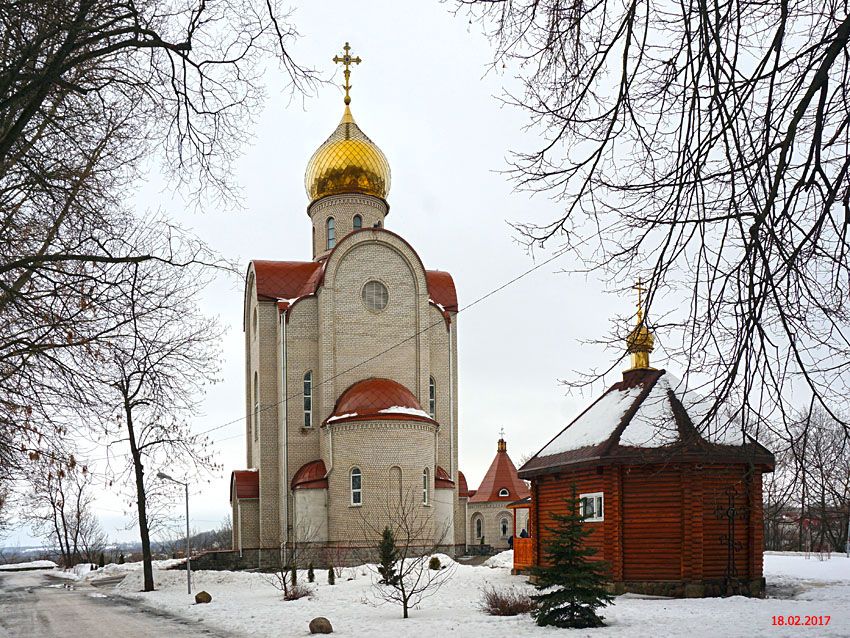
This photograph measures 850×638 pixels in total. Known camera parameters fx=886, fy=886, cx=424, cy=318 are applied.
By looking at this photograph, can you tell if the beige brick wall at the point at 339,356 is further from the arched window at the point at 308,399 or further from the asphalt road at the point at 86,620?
the asphalt road at the point at 86,620

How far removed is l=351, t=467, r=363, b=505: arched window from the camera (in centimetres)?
2952

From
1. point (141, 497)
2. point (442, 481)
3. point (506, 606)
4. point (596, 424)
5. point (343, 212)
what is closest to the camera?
point (506, 606)

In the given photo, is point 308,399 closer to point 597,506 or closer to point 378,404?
point 378,404

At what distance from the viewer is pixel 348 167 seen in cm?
3678

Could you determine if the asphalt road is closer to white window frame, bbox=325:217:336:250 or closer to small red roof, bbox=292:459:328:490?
small red roof, bbox=292:459:328:490

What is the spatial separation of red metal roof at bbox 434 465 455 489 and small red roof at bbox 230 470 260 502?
6.87 metres

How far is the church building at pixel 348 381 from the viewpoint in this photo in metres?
29.6

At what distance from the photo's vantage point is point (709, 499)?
1764 centimetres

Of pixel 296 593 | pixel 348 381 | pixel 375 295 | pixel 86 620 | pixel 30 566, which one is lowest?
pixel 30 566

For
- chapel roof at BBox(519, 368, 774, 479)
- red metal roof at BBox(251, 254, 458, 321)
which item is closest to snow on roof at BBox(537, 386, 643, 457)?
chapel roof at BBox(519, 368, 774, 479)

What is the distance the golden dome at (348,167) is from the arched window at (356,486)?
495 inches

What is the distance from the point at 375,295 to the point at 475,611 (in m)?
18.8

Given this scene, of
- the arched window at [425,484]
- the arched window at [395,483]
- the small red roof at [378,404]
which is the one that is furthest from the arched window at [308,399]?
the arched window at [425,484]

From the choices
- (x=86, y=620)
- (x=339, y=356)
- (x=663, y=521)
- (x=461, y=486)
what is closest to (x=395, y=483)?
(x=339, y=356)
